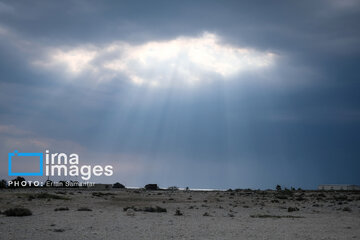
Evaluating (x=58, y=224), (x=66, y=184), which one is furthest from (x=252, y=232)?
(x=66, y=184)

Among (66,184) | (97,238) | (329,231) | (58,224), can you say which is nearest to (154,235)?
(97,238)

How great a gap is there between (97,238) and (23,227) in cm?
453

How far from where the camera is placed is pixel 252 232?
17359 mm

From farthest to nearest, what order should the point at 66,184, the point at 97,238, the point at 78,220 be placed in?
the point at 66,184 < the point at 78,220 < the point at 97,238

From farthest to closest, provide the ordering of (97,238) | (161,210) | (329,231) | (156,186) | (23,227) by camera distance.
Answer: (156,186) → (161,210) → (329,231) → (23,227) → (97,238)

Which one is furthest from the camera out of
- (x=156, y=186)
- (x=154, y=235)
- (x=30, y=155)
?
(x=156, y=186)

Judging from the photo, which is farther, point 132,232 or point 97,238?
point 132,232

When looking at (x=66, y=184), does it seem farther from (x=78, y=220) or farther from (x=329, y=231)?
(x=329, y=231)

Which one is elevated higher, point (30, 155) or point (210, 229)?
point (30, 155)

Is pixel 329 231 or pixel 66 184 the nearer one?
pixel 329 231

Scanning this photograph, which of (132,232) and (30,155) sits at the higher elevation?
(30,155)

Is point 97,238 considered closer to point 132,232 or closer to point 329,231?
point 132,232

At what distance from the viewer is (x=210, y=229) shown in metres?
18.4

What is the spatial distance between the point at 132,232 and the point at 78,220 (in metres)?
5.41
